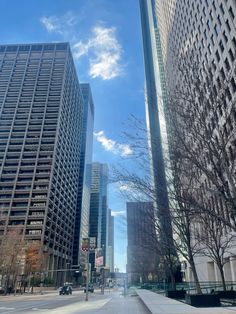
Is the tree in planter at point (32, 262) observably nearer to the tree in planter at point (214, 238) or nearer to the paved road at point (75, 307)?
the paved road at point (75, 307)

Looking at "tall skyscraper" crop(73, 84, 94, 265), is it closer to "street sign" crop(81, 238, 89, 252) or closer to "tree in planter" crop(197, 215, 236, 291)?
"tree in planter" crop(197, 215, 236, 291)

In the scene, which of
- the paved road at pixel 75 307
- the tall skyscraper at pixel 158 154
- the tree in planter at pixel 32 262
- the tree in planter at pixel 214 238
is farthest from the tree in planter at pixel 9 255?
the tall skyscraper at pixel 158 154

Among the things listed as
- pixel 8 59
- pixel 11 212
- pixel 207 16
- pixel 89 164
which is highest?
pixel 8 59

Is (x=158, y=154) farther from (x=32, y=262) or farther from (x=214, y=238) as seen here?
(x=32, y=262)

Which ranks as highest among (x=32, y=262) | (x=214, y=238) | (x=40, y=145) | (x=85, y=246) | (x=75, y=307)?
(x=40, y=145)

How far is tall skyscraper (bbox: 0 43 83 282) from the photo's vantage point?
10069 centimetres

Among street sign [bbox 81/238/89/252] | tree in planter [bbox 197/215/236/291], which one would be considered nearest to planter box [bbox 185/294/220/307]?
tree in planter [bbox 197/215/236/291]

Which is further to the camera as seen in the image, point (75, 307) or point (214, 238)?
point (214, 238)

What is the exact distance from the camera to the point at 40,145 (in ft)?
376

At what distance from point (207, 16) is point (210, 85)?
3373 cm

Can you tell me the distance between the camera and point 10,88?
5285 inches

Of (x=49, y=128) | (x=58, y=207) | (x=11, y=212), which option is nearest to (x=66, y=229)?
(x=58, y=207)

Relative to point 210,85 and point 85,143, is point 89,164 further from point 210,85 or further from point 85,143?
point 210,85

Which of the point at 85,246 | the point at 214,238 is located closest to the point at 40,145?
the point at 85,246
